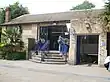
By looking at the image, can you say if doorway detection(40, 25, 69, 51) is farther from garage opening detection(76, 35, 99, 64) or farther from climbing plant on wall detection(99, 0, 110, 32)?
climbing plant on wall detection(99, 0, 110, 32)

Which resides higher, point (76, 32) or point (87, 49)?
point (76, 32)

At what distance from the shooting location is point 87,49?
23.1 m

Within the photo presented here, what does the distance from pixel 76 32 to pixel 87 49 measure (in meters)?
4.19

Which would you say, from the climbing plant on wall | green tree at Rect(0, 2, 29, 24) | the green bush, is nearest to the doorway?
the green bush

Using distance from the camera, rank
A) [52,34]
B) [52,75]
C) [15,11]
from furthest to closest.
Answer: [15,11] → [52,34] → [52,75]

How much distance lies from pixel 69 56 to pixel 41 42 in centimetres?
491

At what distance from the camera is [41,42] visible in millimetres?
23703

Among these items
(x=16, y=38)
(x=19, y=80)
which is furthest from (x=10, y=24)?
(x=19, y=80)

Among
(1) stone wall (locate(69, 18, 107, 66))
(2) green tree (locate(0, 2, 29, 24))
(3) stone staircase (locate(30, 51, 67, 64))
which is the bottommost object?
(3) stone staircase (locate(30, 51, 67, 64))

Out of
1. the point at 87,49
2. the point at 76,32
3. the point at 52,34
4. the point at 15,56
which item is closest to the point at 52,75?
the point at 76,32

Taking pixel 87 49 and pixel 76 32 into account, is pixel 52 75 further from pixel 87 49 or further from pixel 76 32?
pixel 87 49

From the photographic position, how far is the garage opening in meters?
20.1

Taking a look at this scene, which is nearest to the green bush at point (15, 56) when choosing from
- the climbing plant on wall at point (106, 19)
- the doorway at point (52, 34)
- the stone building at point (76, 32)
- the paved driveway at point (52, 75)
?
the stone building at point (76, 32)

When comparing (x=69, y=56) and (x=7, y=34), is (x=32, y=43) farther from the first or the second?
(x=69, y=56)
